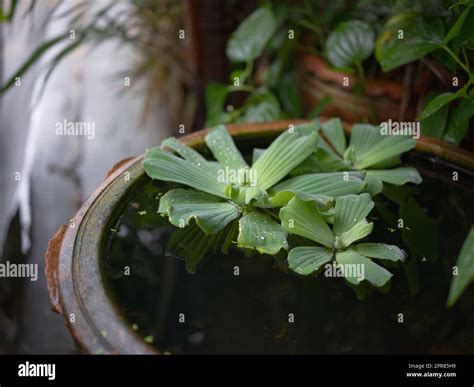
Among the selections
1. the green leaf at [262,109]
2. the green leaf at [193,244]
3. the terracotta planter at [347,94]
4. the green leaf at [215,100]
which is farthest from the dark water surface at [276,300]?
the green leaf at [215,100]

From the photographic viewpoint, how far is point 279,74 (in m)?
1.56

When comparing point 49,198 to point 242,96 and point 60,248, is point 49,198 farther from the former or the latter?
point 60,248

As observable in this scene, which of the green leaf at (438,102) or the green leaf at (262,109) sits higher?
the green leaf at (262,109)

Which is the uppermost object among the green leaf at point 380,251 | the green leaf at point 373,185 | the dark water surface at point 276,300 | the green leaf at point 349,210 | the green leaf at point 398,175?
the green leaf at point 398,175

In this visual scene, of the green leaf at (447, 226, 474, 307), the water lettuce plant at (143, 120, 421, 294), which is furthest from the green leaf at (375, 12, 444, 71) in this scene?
the green leaf at (447, 226, 474, 307)

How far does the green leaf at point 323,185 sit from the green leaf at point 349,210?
42 mm

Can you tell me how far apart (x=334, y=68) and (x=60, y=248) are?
0.86 meters

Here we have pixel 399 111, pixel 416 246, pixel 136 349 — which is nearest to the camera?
pixel 136 349

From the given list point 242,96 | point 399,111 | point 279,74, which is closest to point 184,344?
point 399,111

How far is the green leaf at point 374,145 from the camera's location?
39.3 inches

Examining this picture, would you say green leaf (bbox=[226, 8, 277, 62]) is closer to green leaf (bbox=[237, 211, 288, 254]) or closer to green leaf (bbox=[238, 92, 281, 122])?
green leaf (bbox=[238, 92, 281, 122])

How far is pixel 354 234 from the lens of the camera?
0.84m

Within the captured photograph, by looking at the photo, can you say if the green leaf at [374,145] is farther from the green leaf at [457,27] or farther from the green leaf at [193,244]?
the green leaf at [193,244]

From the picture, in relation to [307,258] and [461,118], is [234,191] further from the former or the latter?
[461,118]
